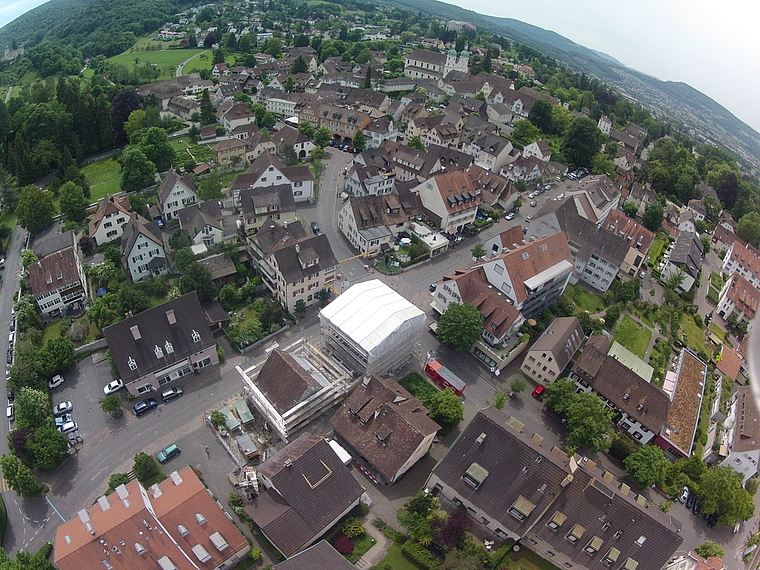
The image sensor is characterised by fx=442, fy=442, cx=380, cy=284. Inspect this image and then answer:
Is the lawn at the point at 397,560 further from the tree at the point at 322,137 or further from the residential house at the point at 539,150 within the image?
the residential house at the point at 539,150

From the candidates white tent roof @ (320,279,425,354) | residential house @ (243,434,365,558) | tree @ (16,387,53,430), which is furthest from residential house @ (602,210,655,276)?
tree @ (16,387,53,430)

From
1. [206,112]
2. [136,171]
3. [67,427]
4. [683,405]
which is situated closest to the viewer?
[67,427]

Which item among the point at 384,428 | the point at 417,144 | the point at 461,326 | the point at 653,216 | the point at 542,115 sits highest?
the point at 542,115

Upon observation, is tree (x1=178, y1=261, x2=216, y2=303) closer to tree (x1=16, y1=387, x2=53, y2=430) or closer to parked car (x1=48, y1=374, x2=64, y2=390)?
parked car (x1=48, y1=374, x2=64, y2=390)

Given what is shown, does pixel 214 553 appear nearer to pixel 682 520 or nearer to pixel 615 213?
pixel 682 520

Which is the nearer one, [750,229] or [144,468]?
[144,468]

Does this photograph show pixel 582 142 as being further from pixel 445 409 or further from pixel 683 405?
pixel 445 409

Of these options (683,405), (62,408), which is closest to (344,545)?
(62,408)
